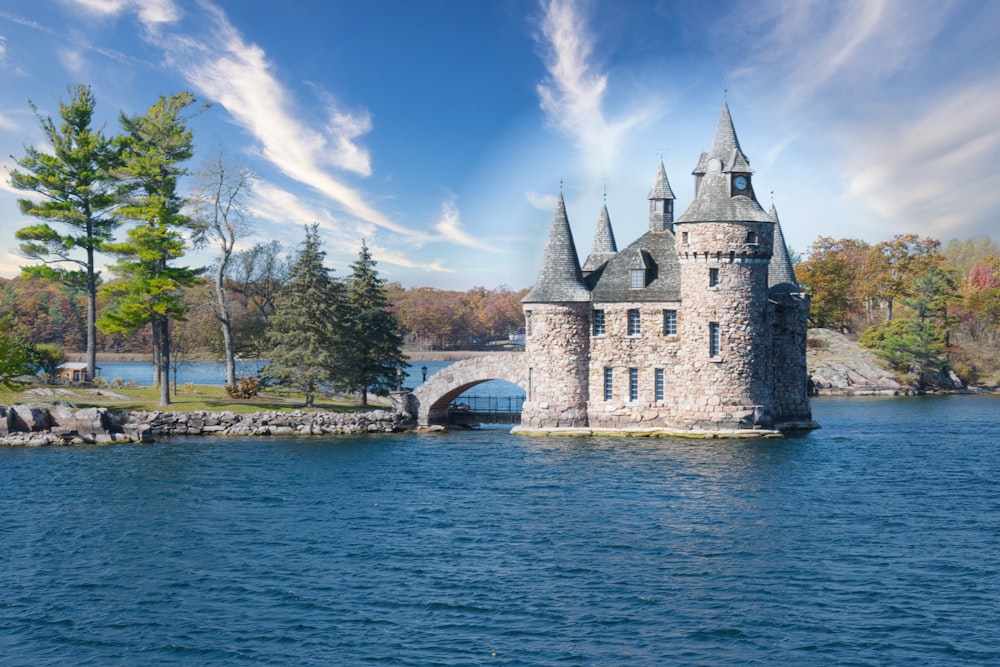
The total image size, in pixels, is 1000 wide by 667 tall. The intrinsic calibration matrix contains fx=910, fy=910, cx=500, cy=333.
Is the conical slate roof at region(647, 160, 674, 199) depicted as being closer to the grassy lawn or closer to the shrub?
the grassy lawn

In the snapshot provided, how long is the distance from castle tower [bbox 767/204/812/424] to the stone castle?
0.06 m

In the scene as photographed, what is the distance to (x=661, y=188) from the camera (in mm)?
54812

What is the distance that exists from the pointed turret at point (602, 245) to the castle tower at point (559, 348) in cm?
540

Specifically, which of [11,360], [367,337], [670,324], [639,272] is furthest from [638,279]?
[11,360]

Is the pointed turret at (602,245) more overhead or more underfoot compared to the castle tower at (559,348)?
more overhead

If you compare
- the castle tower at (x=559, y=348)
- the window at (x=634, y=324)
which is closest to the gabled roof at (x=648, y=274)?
the window at (x=634, y=324)

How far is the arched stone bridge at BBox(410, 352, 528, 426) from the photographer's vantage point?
170 ft

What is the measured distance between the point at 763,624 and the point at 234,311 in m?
62.1

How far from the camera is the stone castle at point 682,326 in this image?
47.6m

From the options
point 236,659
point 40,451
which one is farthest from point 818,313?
point 236,659

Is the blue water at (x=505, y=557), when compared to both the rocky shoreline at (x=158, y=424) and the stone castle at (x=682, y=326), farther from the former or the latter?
the rocky shoreline at (x=158, y=424)

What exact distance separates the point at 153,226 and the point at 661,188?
105 ft

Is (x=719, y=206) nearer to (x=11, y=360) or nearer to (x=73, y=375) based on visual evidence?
(x=11, y=360)

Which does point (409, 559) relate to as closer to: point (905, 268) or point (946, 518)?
point (946, 518)
